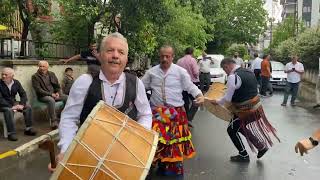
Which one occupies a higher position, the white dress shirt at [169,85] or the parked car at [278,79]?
the white dress shirt at [169,85]

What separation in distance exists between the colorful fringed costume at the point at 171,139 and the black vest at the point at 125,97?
2723mm

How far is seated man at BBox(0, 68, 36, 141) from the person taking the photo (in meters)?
9.65

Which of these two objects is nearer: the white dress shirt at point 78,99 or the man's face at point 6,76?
the white dress shirt at point 78,99

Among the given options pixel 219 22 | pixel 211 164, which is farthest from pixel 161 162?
pixel 219 22

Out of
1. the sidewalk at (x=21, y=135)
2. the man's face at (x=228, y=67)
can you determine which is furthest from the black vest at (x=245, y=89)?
the sidewalk at (x=21, y=135)

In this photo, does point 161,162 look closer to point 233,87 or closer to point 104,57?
point 233,87

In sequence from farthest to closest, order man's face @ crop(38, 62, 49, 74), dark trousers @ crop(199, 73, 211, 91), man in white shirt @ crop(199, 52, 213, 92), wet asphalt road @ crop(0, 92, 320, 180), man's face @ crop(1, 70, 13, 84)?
man in white shirt @ crop(199, 52, 213, 92), dark trousers @ crop(199, 73, 211, 91), man's face @ crop(38, 62, 49, 74), man's face @ crop(1, 70, 13, 84), wet asphalt road @ crop(0, 92, 320, 180)

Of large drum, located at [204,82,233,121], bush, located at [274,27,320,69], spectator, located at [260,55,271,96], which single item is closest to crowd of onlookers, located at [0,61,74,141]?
large drum, located at [204,82,233,121]

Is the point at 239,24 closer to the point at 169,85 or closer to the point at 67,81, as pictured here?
the point at 67,81

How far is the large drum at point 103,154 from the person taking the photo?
125 inches

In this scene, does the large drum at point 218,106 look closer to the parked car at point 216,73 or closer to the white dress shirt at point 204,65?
the white dress shirt at point 204,65

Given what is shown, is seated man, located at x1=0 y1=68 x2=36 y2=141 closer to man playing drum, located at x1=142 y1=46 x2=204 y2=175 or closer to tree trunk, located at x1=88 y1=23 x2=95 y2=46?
man playing drum, located at x1=142 y1=46 x2=204 y2=175

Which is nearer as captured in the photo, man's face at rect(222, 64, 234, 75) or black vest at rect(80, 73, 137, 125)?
black vest at rect(80, 73, 137, 125)

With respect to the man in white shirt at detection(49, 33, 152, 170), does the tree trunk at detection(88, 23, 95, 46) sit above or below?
above
